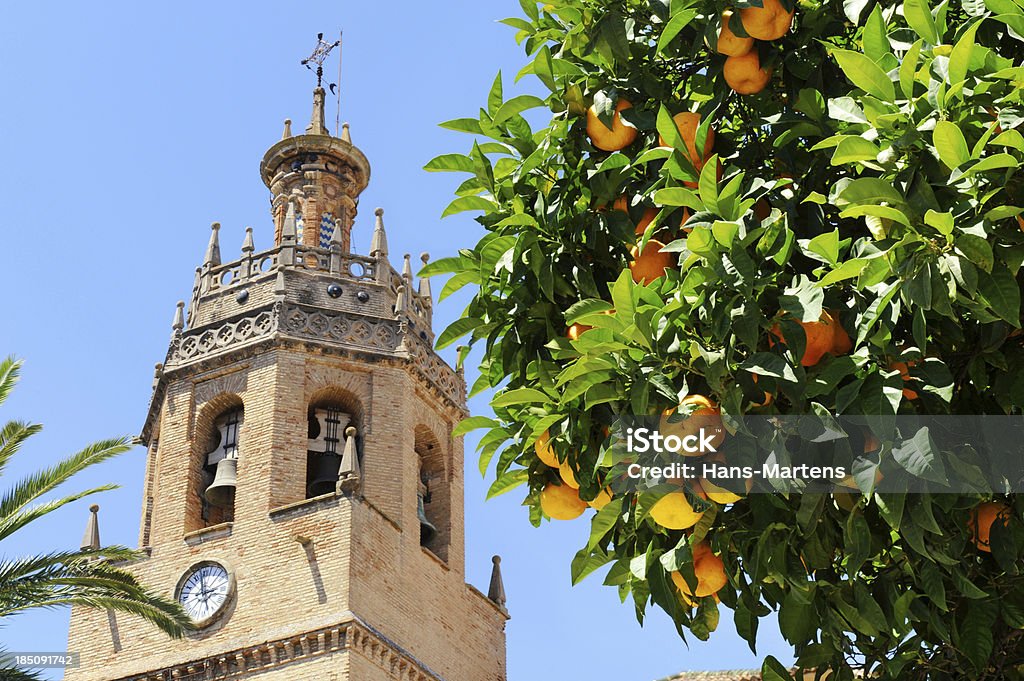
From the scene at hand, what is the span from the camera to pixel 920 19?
5.52 meters

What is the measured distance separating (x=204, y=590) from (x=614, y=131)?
79.6 ft

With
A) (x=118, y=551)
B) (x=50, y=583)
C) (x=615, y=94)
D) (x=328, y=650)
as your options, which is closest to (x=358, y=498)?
(x=328, y=650)

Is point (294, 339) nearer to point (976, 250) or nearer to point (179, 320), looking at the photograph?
point (179, 320)

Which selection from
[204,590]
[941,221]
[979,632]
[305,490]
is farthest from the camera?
[305,490]

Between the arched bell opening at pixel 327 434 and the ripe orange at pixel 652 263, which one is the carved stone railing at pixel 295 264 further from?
the ripe orange at pixel 652 263

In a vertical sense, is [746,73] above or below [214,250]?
below

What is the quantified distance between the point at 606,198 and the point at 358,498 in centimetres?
2285

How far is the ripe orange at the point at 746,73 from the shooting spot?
6309 mm

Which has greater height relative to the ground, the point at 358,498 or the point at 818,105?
the point at 358,498

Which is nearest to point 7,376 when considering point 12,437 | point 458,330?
point 12,437

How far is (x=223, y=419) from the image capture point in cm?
3180

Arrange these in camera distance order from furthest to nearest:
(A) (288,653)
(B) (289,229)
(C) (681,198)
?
(B) (289,229)
(A) (288,653)
(C) (681,198)

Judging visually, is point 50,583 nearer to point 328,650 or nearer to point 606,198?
point 606,198

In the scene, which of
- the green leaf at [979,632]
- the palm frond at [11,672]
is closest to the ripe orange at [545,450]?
the green leaf at [979,632]
